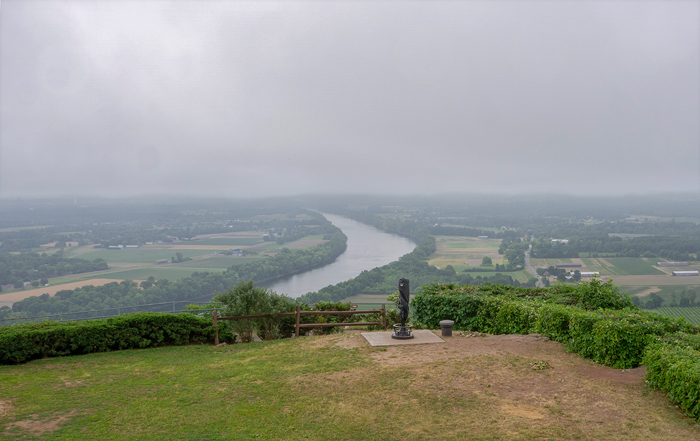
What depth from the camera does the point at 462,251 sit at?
235 feet

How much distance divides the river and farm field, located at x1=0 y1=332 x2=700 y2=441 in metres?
38.8

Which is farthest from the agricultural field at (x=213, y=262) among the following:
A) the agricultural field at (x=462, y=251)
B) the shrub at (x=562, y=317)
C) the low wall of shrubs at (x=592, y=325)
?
the low wall of shrubs at (x=592, y=325)

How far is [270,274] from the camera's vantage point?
6228cm

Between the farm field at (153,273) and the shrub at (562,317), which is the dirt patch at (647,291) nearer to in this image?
the shrub at (562,317)

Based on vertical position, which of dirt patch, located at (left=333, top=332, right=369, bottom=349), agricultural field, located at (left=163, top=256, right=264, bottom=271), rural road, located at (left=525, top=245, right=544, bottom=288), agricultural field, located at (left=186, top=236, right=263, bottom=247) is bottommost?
agricultural field, located at (left=163, top=256, right=264, bottom=271)

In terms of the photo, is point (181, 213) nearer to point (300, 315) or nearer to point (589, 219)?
point (589, 219)

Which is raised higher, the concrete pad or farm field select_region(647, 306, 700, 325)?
the concrete pad

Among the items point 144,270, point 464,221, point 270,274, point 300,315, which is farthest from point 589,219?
point 300,315

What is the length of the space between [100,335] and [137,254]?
78.4 meters

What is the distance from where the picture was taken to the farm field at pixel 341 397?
6.10 m

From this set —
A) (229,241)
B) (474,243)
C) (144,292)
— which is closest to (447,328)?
(144,292)

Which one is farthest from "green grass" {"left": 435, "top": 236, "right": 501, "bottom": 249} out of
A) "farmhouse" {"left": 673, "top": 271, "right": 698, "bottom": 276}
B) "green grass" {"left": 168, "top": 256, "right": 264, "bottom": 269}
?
"green grass" {"left": 168, "top": 256, "right": 264, "bottom": 269}

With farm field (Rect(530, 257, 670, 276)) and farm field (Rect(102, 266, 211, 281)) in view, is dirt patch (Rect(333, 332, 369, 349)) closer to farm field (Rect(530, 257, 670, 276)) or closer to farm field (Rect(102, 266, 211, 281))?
farm field (Rect(530, 257, 670, 276))

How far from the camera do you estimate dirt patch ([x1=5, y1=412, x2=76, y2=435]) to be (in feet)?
20.3
